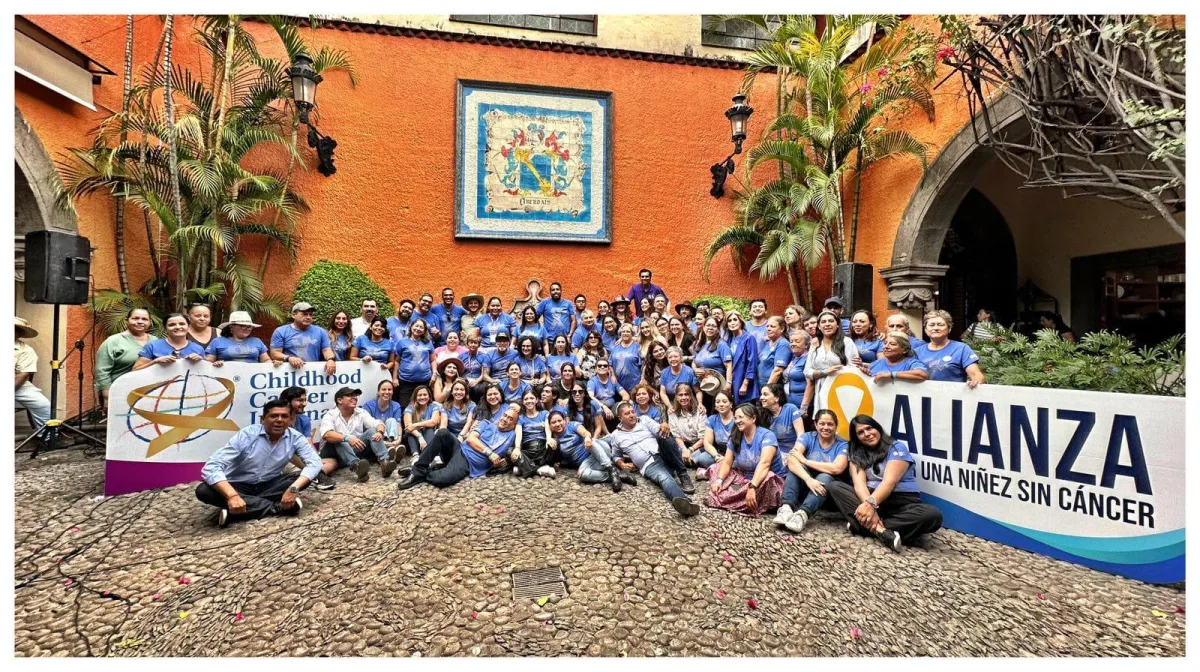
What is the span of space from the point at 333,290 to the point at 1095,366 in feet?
26.8

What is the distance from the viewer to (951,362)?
13.8 feet

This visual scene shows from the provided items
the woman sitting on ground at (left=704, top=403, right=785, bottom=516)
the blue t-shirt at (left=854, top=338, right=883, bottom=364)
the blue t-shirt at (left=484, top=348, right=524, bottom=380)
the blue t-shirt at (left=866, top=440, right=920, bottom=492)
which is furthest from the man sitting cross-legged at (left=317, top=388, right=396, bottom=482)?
the blue t-shirt at (left=854, top=338, right=883, bottom=364)

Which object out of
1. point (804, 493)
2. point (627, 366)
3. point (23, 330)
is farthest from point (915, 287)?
point (23, 330)

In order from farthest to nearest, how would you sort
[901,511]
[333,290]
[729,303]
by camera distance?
[729,303] → [333,290] → [901,511]

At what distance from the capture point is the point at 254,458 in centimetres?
418

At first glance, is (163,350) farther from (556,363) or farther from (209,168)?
(556,363)

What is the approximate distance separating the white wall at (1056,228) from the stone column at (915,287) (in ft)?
8.73

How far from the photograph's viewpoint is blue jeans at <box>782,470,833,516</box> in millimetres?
4074

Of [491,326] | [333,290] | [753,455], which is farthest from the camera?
[333,290]

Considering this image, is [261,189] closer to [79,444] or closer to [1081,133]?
[79,444]

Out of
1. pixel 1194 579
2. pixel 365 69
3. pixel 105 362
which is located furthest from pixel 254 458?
pixel 365 69

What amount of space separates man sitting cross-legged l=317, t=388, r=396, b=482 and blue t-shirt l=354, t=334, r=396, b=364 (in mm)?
814

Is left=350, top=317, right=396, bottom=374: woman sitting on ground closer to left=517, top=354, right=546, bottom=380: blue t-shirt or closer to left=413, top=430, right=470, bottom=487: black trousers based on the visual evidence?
left=517, top=354, right=546, bottom=380: blue t-shirt

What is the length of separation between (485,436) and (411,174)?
533 centimetres
